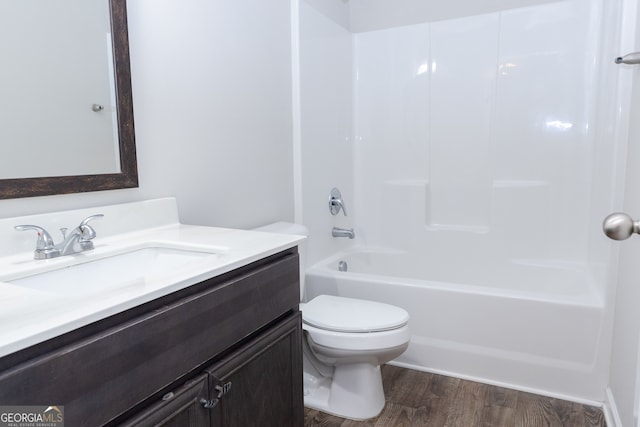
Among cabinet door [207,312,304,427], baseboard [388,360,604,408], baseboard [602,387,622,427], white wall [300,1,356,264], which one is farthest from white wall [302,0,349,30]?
baseboard [602,387,622,427]

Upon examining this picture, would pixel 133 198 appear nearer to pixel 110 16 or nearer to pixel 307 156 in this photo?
pixel 110 16

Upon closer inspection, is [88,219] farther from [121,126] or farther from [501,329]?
[501,329]

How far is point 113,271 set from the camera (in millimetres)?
1165

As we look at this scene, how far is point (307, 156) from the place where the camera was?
7.82ft

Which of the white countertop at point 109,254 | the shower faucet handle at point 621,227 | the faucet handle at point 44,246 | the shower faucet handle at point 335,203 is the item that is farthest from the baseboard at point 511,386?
the faucet handle at point 44,246

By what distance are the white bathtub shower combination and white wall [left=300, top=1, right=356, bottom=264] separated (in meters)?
0.01

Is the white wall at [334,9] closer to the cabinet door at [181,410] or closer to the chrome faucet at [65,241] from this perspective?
the chrome faucet at [65,241]

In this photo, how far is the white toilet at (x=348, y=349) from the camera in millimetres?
1674

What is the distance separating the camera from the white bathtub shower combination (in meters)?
1.96

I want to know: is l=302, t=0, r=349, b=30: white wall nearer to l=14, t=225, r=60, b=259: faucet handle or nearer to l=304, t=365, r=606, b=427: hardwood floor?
l=14, t=225, r=60, b=259: faucet handle

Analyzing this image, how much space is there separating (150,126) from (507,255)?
2.17 m

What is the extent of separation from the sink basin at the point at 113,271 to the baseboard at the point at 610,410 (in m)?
1.62

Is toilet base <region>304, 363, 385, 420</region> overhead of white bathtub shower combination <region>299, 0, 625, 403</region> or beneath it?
beneath

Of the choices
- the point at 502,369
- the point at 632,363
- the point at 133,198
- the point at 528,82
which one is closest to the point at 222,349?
the point at 133,198
